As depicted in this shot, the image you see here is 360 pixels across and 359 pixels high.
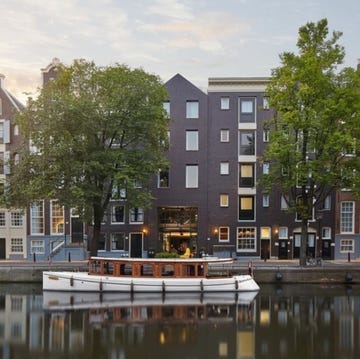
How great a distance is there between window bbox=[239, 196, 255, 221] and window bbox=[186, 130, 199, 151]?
24.0 ft

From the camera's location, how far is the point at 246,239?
5294 centimetres

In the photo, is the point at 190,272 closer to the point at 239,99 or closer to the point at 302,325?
the point at 302,325

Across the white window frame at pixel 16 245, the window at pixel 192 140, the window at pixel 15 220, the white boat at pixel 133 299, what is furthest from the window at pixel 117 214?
the white boat at pixel 133 299

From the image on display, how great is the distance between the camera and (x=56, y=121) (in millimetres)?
39188

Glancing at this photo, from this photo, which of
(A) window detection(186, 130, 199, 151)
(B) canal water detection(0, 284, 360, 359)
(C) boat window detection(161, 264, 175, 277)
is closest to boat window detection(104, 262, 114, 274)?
(B) canal water detection(0, 284, 360, 359)

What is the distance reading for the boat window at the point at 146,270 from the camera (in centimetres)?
3766

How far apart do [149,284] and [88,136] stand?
13.1 meters

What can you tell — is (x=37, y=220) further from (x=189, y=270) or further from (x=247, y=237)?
(x=189, y=270)

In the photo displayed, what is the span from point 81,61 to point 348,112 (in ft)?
72.3

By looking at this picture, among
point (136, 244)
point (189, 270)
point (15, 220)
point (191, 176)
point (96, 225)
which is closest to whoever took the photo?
point (189, 270)

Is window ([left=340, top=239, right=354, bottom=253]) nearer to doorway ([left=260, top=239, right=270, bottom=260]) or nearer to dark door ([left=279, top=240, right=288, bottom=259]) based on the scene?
dark door ([left=279, top=240, right=288, bottom=259])

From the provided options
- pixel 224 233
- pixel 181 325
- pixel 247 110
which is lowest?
pixel 181 325

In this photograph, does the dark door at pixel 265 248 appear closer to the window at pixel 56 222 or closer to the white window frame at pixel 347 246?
the white window frame at pixel 347 246

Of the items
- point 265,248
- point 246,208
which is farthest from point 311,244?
point 246,208
